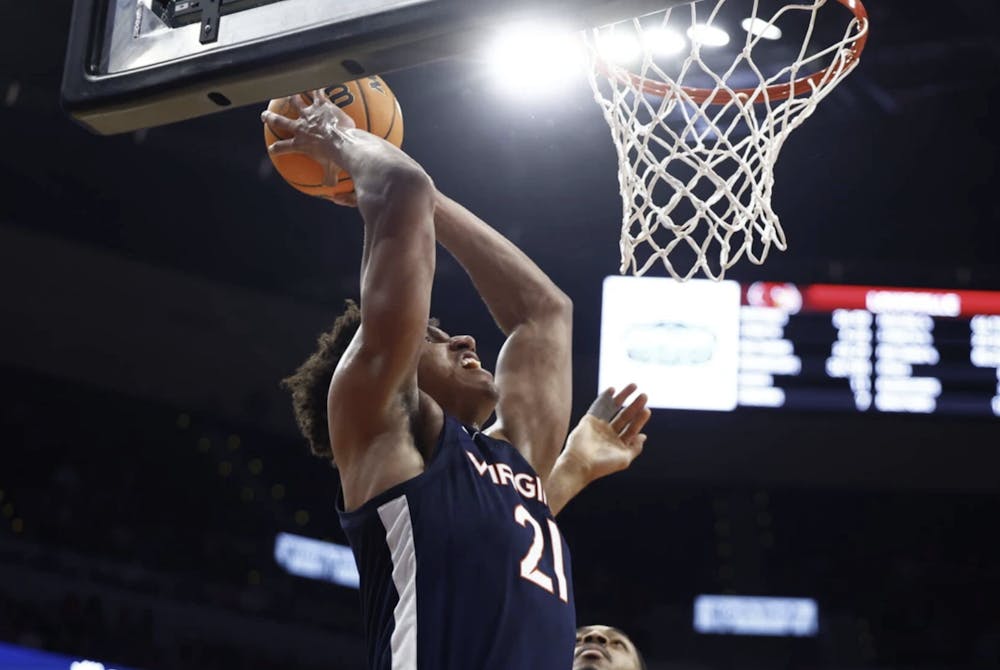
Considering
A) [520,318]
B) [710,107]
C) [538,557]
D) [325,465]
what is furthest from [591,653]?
[325,465]

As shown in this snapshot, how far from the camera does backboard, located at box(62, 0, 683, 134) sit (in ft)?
7.45

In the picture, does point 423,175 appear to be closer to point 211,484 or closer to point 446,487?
point 446,487

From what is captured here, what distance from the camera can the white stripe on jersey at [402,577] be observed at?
7.26 ft

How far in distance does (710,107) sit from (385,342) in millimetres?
4975

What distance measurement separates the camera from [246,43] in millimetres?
2436

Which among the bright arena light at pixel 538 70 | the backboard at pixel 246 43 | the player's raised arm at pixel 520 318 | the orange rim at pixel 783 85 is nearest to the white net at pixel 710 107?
the orange rim at pixel 783 85

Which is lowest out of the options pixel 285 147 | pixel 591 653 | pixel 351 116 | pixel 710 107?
pixel 591 653

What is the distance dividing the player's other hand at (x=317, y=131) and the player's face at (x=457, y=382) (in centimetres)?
43

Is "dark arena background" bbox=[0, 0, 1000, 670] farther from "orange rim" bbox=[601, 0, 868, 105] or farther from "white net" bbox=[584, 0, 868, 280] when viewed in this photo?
"orange rim" bbox=[601, 0, 868, 105]

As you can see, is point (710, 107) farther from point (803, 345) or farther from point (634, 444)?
point (634, 444)

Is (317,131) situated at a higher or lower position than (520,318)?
higher

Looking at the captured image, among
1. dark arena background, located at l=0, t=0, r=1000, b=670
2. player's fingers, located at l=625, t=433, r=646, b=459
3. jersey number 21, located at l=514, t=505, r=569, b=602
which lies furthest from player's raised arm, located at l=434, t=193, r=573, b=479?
dark arena background, located at l=0, t=0, r=1000, b=670

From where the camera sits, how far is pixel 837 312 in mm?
7875

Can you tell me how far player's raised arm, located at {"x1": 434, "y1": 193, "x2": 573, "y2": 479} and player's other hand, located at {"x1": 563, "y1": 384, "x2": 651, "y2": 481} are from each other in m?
0.10
